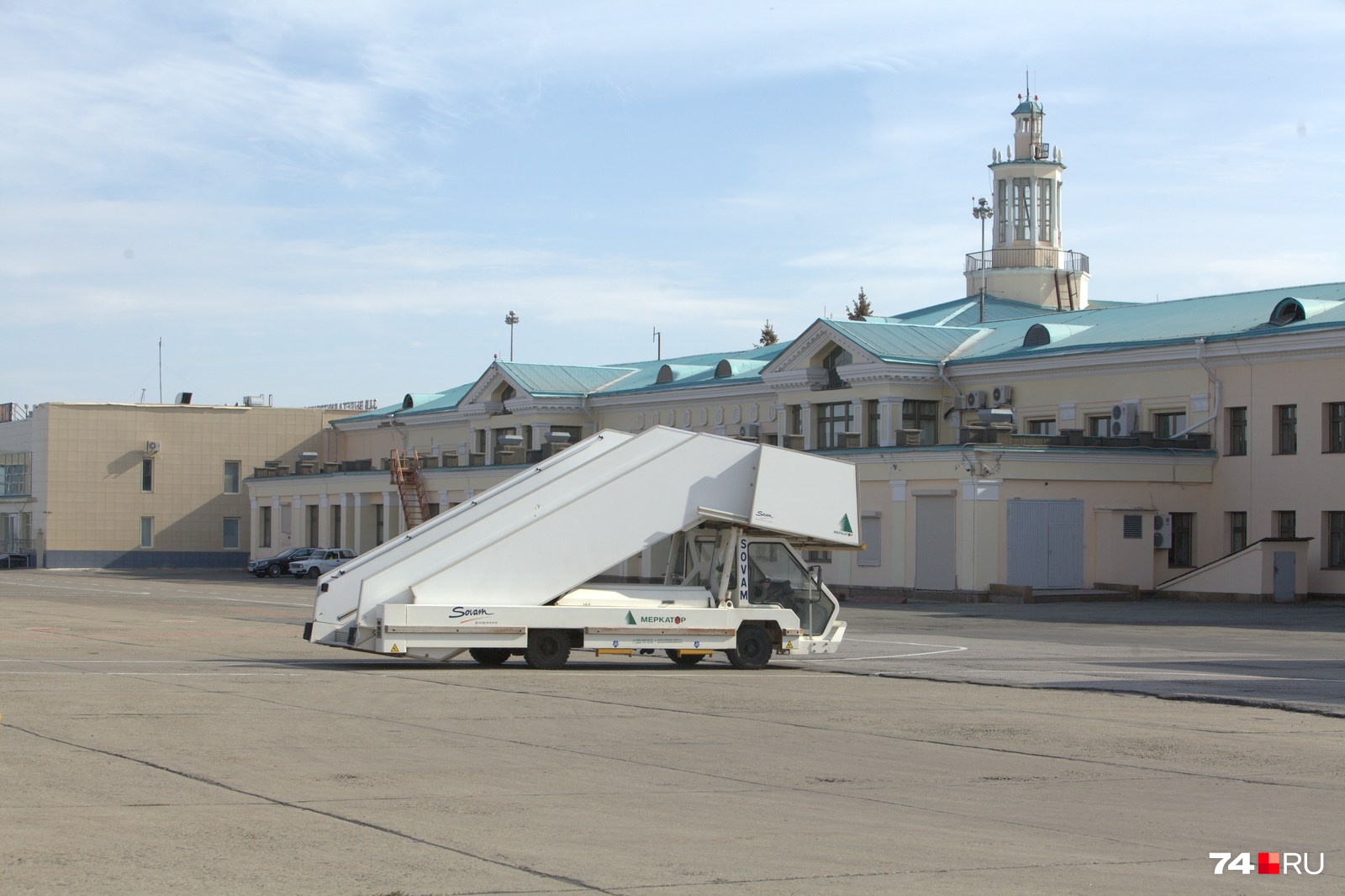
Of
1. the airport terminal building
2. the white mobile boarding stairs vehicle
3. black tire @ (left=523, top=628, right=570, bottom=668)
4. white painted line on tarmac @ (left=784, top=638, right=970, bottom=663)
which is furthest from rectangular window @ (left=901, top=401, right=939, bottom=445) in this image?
black tire @ (left=523, top=628, right=570, bottom=668)

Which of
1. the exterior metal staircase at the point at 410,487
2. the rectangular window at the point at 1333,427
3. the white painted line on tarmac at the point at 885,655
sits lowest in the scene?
the white painted line on tarmac at the point at 885,655

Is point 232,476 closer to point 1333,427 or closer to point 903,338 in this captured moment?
point 903,338

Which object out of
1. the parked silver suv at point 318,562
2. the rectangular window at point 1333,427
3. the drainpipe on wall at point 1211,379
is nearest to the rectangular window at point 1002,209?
the drainpipe on wall at point 1211,379

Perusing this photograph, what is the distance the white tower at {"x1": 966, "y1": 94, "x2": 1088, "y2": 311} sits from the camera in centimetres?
7025

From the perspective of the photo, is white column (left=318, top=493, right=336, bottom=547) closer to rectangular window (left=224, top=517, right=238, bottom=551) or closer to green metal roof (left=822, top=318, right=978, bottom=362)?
rectangular window (left=224, top=517, right=238, bottom=551)

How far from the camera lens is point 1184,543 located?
157 feet

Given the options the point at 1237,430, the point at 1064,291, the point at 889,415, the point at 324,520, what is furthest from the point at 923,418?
the point at 324,520

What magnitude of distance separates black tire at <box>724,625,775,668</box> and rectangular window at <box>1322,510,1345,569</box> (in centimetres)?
2706

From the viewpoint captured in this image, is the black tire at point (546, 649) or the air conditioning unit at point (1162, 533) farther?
the air conditioning unit at point (1162, 533)

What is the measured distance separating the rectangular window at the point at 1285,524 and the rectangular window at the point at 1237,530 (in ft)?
3.93

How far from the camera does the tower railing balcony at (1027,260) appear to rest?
70.6m

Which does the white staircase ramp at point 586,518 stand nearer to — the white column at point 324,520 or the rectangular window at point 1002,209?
the rectangular window at point 1002,209

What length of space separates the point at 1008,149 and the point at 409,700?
59.0 m

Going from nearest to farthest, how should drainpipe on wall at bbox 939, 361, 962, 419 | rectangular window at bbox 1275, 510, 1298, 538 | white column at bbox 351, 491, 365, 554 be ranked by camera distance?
1. rectangular window at bbox 1275, 510, 1298, 538
2. drainpipe on wall at bbox 939, 361, 962, 419
3. white column at bbox 351, 491, 365, 554
